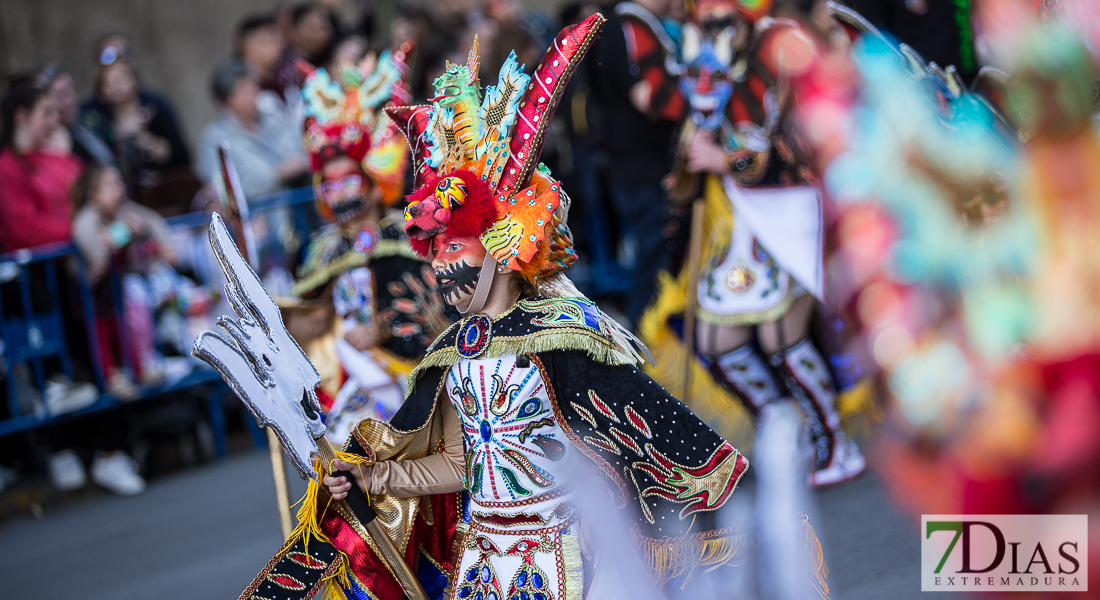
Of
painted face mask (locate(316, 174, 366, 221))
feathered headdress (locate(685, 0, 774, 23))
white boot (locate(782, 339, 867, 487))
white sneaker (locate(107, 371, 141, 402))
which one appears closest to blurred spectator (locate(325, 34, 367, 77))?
white sneaker (locate(107, 371, 141, 402))

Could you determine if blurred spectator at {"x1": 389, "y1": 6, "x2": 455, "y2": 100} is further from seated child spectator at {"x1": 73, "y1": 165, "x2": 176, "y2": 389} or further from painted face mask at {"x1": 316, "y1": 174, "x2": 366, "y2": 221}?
painted face mask at {"x1": 316, "y1": 174, "x2": 366, "y2": 221}

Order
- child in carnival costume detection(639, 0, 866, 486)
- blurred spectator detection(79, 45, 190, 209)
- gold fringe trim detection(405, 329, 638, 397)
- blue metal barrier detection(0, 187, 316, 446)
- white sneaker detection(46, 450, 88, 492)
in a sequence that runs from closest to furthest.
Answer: gold fringe trim detection(405, 329, 638, 397)
child in carnival costume detection(639, 0, 866, 486)
blue metal barrier detection(0, 187, 316, 446)
white sneaker detection(46, 450, 88, 492)
blurred spectator detection(79, 45, 190, 209)

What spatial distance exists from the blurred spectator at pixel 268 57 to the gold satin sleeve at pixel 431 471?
5.18 m

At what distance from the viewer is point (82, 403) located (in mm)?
5895

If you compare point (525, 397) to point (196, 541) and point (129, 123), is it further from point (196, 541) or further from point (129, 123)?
point (129, 123)

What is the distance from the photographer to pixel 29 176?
595cm

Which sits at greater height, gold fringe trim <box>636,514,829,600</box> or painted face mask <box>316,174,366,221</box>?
painted face mask <box>316,174,366,221</box>

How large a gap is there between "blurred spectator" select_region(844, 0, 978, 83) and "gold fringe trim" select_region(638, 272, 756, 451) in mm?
1417

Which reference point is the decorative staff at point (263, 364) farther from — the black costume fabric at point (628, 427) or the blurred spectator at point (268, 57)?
the blurred spectator at point (268, 57)

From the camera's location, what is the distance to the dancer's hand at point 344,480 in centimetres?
255

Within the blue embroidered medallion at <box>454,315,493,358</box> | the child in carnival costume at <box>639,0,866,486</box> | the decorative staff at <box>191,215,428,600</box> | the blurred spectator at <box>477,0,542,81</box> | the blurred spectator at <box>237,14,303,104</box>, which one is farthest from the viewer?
the blurred spectator at <box>237,14,303,104</box>

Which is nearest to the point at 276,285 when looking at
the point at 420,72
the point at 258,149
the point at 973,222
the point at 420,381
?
the point at 258,149
